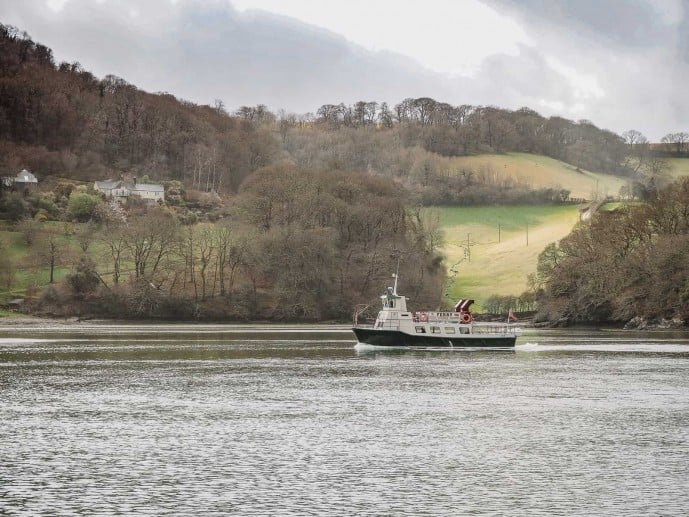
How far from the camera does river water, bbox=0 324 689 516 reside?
34219mm

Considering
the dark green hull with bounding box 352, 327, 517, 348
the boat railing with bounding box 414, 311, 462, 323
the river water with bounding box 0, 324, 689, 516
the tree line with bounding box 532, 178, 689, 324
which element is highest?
the tree line with bounding box 532, 178, 689, 324

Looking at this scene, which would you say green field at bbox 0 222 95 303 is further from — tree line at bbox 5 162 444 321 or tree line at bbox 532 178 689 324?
tree line at bbox 532 178 689 324

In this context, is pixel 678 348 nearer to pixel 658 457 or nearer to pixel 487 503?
pixel 658 457

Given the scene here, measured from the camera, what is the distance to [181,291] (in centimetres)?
17000

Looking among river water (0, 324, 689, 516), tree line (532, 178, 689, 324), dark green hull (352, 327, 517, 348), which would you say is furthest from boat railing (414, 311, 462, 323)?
tree line (532, 178, 689, 324)

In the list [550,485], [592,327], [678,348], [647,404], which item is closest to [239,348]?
[678,348]

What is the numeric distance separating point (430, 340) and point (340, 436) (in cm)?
6435

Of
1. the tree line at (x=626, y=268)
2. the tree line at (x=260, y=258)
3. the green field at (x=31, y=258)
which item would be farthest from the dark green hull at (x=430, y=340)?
the green field at (x=31, y=258)

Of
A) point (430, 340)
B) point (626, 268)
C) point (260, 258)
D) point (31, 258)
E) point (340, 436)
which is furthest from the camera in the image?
point (31, 258)

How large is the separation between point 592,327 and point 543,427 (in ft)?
404

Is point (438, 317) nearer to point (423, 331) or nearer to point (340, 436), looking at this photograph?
point (423, 331)

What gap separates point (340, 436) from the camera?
154 feet

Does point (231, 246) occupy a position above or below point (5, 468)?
above

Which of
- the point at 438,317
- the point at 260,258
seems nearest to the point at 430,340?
the point at 438,317
